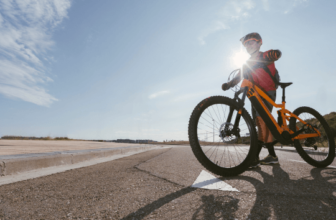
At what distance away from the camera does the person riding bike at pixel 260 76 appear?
10.4 ft

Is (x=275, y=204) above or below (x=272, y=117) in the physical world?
below

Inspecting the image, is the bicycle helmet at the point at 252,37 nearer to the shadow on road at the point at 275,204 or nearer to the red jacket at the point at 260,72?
the red jacket at the point at 260,72

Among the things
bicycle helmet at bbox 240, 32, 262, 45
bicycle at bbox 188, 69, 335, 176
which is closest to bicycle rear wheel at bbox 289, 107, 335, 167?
bicycle at bbox 188, 69, 335, 176

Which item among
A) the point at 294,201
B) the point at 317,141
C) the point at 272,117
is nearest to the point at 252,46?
the point at 272,117

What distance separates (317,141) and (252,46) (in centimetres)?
210

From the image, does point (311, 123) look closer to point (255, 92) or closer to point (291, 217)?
point (255, 92)

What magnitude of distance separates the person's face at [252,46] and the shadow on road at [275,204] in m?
2.53

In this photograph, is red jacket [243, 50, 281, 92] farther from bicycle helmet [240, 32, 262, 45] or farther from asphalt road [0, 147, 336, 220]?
asphalt road [0, 147, 336, 220]

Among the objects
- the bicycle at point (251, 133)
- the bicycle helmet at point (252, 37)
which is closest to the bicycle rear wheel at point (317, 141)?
the bicycle at point (251, 133)

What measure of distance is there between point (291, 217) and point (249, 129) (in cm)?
153

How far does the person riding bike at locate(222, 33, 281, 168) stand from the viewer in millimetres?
3184

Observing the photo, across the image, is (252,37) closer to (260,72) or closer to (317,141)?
(260,72)

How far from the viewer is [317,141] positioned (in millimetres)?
3402

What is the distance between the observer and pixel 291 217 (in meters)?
1.07
